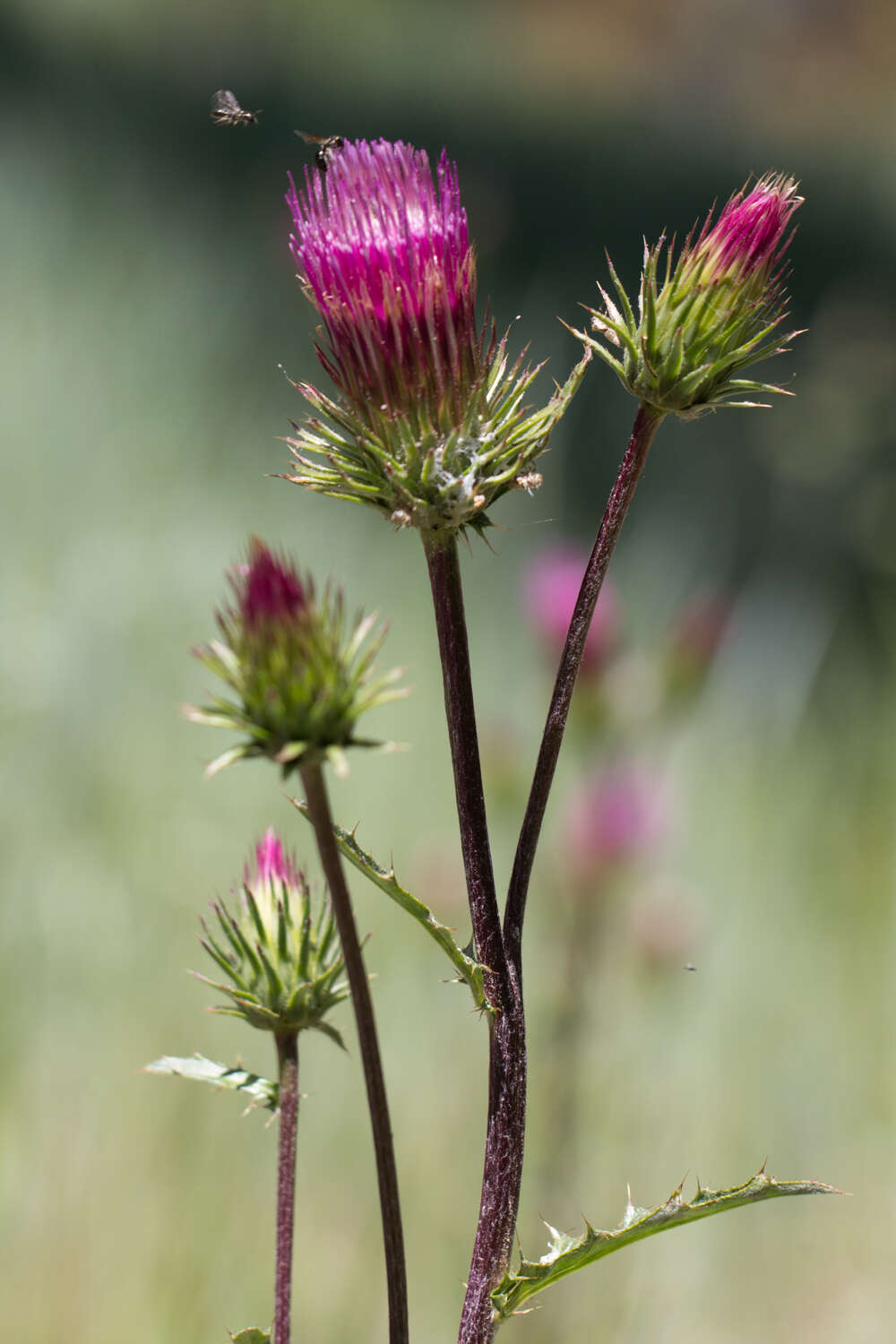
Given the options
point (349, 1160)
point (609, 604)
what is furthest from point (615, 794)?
point (349, 1160)

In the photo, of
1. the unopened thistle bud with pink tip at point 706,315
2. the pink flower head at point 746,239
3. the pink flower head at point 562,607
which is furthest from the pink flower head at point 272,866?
the pink flower head at point 562,607

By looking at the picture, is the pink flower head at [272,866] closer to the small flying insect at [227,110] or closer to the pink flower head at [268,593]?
the pink flower head at [268,593]

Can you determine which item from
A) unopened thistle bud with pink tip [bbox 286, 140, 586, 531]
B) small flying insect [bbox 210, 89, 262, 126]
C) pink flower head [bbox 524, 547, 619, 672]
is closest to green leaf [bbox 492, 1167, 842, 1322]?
unopened thistle bud with pink tip [bbox 286, 140, 586, 531]

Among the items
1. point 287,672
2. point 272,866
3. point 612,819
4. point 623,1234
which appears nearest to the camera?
point 287,672

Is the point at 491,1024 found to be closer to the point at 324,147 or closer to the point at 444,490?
the point at 444,490

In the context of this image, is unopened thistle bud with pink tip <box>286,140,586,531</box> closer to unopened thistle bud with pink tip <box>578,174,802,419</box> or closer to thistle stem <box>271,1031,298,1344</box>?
unopened thistle bud with pink tip <box>578,174,802,419</box>

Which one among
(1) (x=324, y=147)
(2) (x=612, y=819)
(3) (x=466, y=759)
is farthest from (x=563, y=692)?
(2) (x=612, y=819)
